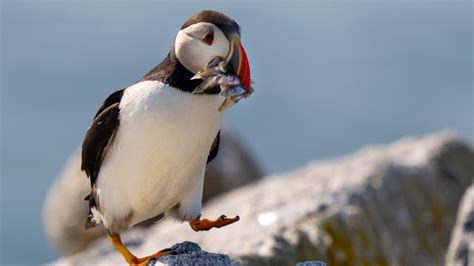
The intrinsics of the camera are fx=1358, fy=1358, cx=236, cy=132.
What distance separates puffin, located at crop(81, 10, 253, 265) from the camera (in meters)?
8.59

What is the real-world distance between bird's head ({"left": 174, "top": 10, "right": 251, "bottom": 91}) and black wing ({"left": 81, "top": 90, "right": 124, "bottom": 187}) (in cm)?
74

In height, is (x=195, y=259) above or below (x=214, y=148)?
below

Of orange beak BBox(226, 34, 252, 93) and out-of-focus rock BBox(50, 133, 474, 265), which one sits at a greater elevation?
orange beak BBox(226, 34, 252, 93)

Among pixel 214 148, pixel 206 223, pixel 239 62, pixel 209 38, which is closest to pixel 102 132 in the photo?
pixel 214 148

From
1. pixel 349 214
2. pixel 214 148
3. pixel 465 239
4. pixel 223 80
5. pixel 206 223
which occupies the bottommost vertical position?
pixel 349 214

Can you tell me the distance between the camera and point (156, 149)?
346 inches

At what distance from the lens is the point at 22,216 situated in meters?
71.4

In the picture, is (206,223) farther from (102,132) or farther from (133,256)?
(102,132)

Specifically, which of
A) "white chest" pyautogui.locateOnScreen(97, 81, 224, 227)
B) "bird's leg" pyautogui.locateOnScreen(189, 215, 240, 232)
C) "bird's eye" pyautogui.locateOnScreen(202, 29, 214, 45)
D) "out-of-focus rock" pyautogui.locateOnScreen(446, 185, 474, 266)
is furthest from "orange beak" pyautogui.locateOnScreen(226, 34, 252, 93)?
"out-of-focus rock" pyautogui.locateOnScreen(446, 185, 474, 266)

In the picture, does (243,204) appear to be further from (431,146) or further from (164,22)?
(164,22)

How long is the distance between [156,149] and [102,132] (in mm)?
642

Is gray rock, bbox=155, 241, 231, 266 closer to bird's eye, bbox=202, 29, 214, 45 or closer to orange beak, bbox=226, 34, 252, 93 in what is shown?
orange beak, bbox=226, 34, 252, 93

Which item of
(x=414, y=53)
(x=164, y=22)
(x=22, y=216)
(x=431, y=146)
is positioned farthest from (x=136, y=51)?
(x=431, y=146)

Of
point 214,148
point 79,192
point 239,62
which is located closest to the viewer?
point 239,62
